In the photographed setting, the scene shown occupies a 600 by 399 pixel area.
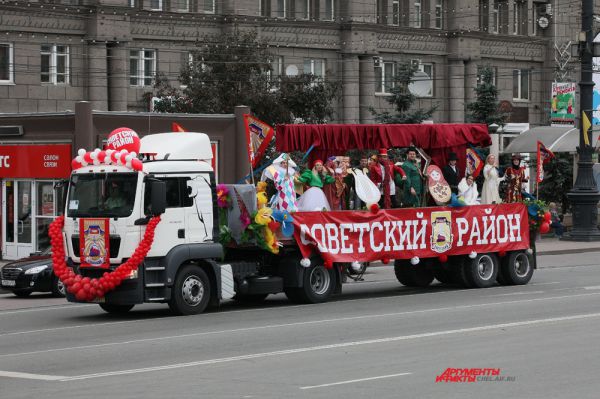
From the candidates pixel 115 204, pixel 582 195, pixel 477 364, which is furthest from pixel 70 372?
pixel 582 195

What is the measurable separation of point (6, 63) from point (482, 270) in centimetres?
2667

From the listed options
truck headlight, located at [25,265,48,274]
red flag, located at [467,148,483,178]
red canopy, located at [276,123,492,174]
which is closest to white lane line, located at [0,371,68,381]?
red canopy, located at [276,123,492,174]

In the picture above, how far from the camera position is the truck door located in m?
19.6

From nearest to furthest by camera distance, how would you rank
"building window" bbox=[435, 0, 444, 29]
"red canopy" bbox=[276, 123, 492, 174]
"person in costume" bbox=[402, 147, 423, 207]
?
"red canopy" bbox=[276, 123, 492, 174], "person in costume" bbox=[402, 147, 423, 207], "building window" bbox=[435, 0, 444, 29]

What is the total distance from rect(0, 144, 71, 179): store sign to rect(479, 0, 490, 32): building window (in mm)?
32234

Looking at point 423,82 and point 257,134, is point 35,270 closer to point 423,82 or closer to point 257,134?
point 257,134

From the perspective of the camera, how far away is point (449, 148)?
2462 centimetres

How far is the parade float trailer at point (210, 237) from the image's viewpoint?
18.9 m

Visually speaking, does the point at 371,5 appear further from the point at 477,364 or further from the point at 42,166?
the point at 477,364

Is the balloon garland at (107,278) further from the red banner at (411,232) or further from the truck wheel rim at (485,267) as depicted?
the truck wheel rim at (485,267)

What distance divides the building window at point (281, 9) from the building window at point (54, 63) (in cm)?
1036

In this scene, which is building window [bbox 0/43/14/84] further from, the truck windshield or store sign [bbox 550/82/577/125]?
the truck windshield

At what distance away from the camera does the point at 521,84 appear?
63500 millimetres

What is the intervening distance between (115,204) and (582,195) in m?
23.0
